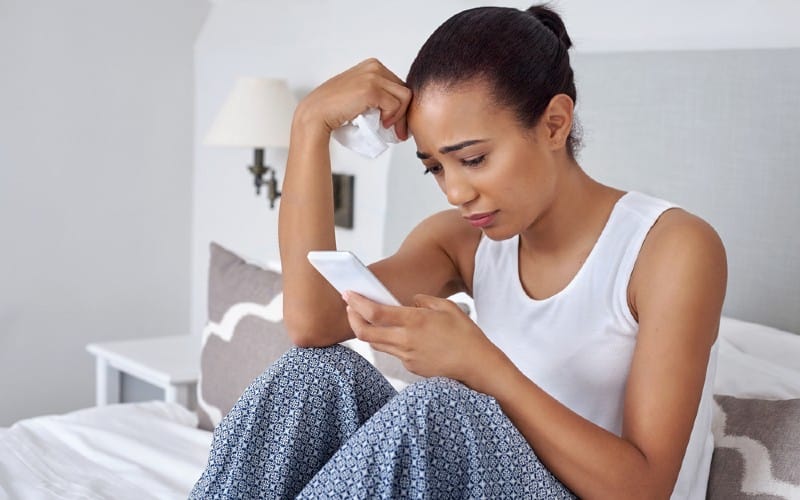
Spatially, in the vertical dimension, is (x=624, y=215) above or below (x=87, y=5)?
below

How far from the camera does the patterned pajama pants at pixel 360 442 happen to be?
977mm

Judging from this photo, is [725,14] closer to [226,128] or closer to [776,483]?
[776,483]

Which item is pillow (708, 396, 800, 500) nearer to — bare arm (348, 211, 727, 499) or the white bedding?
the white bedding

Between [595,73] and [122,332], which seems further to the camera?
[122,332]

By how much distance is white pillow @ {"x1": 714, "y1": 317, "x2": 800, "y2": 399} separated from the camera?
1355 mm

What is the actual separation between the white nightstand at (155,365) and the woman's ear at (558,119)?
1418 millimetres

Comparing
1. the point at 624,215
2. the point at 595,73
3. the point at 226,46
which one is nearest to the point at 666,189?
the point at 595,73

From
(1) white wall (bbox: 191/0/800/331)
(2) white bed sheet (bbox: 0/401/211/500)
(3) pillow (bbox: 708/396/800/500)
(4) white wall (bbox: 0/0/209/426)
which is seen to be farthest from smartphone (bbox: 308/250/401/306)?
(4) white wall (bbox: 0/0/209/426)

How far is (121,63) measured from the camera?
3033 millimetres

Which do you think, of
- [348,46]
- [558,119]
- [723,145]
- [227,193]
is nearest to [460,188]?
[558,119]

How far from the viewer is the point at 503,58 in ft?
3.85

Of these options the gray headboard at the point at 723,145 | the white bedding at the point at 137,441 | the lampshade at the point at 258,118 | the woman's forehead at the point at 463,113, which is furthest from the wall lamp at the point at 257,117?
the woman's forehead at the point at 463,113

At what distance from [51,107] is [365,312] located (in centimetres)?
212

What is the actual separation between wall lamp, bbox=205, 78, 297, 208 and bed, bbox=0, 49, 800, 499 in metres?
0.60
